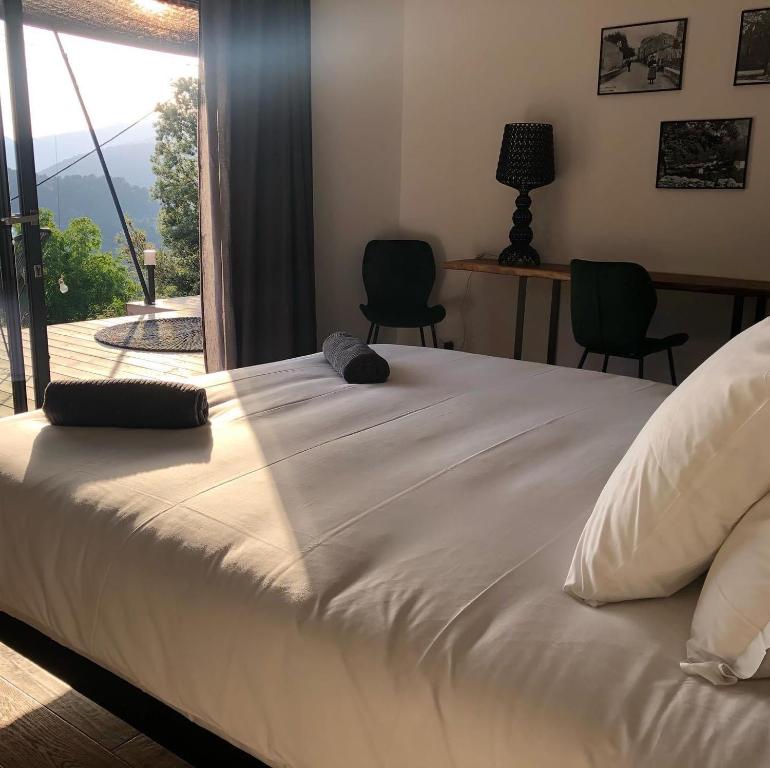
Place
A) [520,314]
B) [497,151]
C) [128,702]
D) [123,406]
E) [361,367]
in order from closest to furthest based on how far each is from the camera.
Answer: [128,702]
[123,406]
[361,367]
[520,314]
[497,151]

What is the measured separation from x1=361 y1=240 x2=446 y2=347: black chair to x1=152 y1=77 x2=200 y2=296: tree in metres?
3.66

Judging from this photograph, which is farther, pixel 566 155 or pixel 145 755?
pixel 566 155

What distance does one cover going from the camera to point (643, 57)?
4.16m

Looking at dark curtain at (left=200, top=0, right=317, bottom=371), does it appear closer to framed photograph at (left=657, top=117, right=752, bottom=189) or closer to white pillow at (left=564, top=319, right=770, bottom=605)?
framed photograph at (left=657, top=117, right=752, bottom=189)

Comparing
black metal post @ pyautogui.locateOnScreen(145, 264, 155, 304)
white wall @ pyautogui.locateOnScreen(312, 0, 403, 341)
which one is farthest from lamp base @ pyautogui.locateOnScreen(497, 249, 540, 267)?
black metal post @ pyautogui.locateOnScreen(145, 264, 155, 304)

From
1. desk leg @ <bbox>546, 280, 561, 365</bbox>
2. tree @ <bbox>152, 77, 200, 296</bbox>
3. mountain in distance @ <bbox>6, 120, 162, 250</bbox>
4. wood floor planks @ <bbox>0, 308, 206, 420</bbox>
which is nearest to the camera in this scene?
desk leg @ <bbox>546, 280, 561, 365</bbox>

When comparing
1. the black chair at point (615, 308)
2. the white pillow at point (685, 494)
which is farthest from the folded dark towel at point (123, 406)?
the black chair at point (615, 308)

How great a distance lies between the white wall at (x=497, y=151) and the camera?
4031 millimetres

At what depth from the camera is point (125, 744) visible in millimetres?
1701

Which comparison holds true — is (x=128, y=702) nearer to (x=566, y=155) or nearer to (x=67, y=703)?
(x=67, y=703)

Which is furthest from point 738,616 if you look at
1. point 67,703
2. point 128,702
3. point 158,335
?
point 158,335

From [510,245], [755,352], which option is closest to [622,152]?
[510,245]

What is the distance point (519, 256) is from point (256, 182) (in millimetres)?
1500

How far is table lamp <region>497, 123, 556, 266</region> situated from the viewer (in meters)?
4.29
